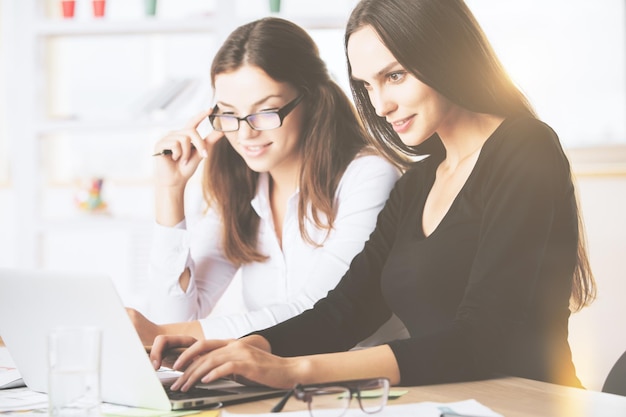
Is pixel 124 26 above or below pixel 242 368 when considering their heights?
above

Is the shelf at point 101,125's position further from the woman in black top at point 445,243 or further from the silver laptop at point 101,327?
the silver laptop at point 101,327

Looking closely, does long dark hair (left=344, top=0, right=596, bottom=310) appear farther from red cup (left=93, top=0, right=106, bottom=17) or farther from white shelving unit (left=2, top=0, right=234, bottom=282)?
red cup (left=93, top=0, right=106, bottom=17)

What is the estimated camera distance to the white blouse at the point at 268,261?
177cm

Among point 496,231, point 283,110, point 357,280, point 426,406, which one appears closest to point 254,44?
point 283,110

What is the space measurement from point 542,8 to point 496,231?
7.54ft

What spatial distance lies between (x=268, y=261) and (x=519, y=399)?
3.34ft

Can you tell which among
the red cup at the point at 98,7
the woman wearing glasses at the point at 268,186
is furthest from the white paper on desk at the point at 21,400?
the red cup at the point at 98,7

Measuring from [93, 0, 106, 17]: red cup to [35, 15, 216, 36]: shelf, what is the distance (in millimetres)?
43

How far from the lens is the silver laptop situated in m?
0.96

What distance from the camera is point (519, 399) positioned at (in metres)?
1.06

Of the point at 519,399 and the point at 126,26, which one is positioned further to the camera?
the point at 126,26

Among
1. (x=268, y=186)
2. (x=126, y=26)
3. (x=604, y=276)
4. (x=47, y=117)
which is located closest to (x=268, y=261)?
(x=268, y=186)

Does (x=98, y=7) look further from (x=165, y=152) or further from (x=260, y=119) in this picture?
(x=260, y=119)

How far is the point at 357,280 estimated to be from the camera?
161 cm
